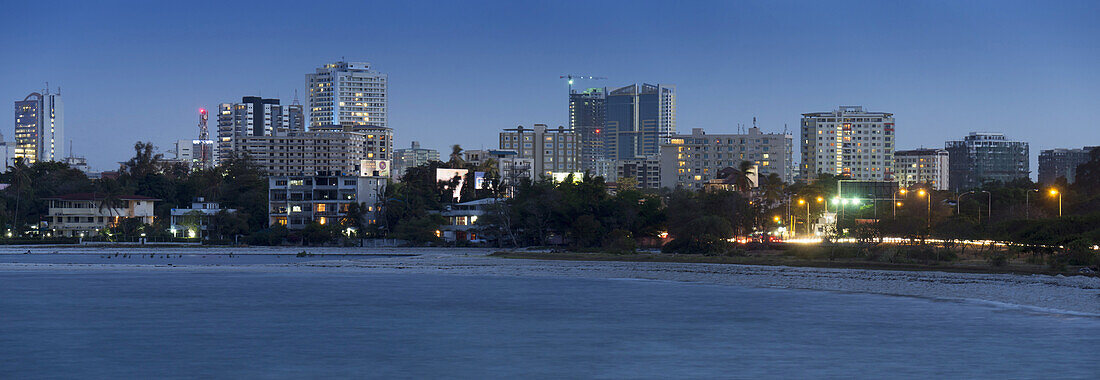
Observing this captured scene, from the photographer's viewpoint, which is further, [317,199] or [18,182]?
[18,182]

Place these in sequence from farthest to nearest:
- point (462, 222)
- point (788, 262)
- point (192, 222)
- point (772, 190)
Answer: point (772, 190) < point (192, 222) < point (462, 222) < point (788, 262)

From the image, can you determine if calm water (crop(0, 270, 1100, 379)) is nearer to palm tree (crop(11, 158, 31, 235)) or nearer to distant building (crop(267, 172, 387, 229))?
distant building (crop(267, 172, 387, 229))

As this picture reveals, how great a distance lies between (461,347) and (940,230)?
5270 cm

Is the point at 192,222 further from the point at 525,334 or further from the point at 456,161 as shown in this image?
the point at 525,334

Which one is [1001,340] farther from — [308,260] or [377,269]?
[308,260]

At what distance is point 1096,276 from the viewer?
163 ft

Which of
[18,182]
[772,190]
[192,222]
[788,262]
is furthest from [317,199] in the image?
[788,262]

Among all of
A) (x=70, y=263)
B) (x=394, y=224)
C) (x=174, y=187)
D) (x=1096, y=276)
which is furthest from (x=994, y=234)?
(x=174, y=187)

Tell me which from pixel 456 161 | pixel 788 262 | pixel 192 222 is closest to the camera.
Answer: pixel 788 262

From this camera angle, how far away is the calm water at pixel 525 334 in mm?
25672

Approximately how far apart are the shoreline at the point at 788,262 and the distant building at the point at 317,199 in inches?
1365

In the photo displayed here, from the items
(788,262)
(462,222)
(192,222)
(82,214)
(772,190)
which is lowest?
(788,262)

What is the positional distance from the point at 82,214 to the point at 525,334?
99584 millimetres

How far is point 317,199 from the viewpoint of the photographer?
113250mm
